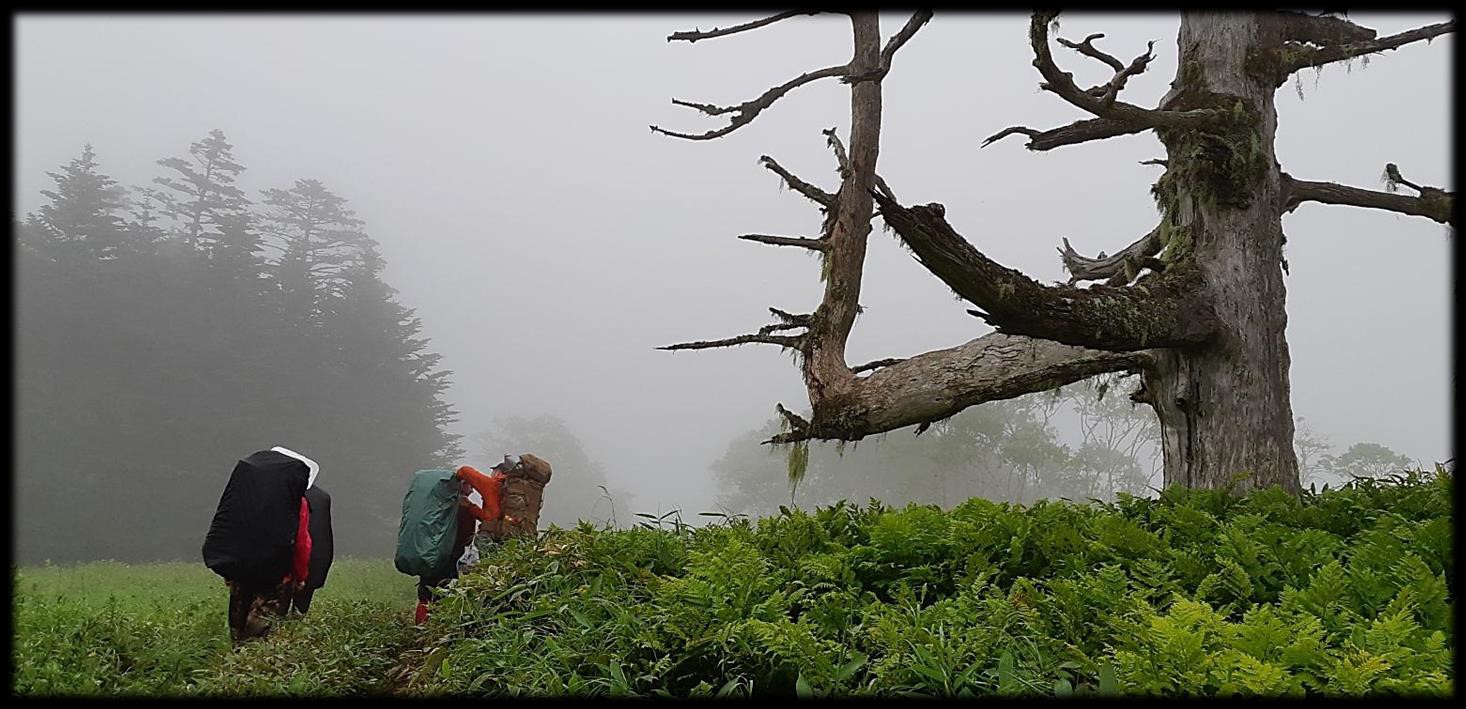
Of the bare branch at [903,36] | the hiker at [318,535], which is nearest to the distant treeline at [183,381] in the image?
the hiker at [318,535]

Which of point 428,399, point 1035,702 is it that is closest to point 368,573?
point 1035,702

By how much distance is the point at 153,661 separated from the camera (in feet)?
15.0

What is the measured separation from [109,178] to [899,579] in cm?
3688

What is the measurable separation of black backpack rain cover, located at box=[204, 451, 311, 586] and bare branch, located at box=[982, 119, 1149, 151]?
5181mm

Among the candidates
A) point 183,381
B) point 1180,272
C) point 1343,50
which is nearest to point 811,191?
point 1180,272

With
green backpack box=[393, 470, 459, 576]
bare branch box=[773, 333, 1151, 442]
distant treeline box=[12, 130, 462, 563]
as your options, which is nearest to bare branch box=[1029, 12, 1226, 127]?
bare branch box=[773, 333, 1151, 442]

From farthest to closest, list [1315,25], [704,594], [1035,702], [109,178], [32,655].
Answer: [109,178] < [1315,25] < [32,655] < [704,594] < [1035,702]

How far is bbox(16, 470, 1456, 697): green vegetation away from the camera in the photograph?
5.17 ft

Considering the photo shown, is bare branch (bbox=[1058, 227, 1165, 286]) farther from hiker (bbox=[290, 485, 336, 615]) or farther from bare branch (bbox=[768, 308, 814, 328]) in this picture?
hiker (bbox=[290, 485, 336, 615])

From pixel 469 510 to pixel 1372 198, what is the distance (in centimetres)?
728

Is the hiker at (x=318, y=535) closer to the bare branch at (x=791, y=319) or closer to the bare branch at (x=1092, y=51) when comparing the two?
the bare branch at (x=791, y=319)

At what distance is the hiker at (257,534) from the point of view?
536cm

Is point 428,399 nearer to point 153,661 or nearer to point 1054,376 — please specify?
point 153,661

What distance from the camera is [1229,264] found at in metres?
4.93
